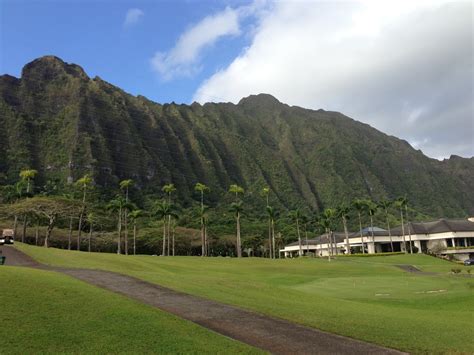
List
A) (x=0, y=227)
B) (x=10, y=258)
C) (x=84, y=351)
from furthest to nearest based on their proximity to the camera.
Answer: (x=0, y=227) < (x=10, y=258) < (x=84, y=351)

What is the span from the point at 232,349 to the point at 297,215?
105985mm

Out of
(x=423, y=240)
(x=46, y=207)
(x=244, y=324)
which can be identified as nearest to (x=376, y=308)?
(x=244, y=324)

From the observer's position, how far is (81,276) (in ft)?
92.4

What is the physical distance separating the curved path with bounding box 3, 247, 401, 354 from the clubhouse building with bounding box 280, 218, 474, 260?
298 ft

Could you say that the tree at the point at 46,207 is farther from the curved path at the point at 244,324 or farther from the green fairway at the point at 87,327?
the green fairway at the point at 87,327

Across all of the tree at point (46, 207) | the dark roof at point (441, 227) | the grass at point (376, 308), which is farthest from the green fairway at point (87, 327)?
the dark roof at point (441, 227)

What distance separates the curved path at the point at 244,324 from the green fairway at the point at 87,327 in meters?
1.22

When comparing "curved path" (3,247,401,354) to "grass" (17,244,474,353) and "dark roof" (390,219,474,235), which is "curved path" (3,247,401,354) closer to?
"grass" (17,244,474,353)

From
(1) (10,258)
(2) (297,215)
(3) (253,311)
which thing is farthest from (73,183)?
(3) (253,311)

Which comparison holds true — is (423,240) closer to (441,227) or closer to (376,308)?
(441,227)

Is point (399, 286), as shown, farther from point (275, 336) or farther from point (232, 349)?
point (232, 349)

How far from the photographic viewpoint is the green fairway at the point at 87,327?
13.2 metres

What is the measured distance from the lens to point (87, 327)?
14.9 meters

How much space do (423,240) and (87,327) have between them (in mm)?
130491
